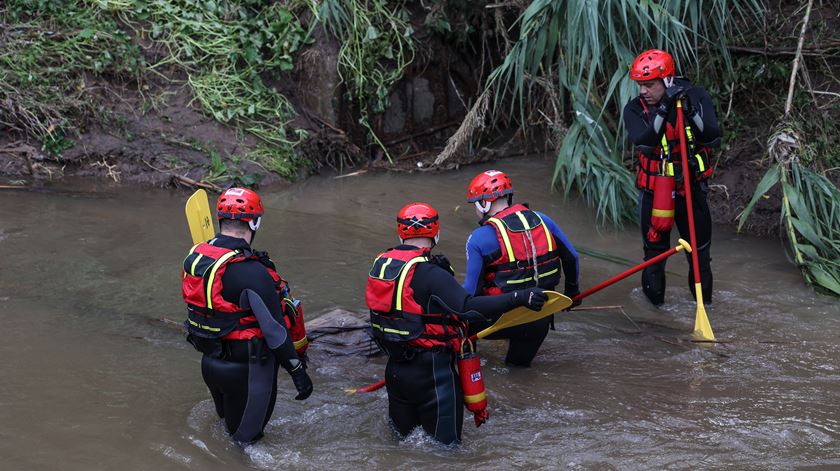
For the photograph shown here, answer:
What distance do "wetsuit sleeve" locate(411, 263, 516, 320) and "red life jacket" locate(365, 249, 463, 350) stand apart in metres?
0.04

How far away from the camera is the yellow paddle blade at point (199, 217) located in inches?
197

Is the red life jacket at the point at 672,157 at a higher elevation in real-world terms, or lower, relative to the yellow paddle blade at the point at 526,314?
higher

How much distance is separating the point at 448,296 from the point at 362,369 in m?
1.64

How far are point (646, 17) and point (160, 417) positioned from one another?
16.6ft

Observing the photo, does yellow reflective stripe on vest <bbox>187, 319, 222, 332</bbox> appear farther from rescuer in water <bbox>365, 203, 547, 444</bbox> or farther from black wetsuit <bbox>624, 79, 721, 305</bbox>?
black wetsuit <bbox>624, 79, 721, 305</bbox>

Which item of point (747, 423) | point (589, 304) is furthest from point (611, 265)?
point (747, 423)

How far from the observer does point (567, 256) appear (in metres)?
5.48

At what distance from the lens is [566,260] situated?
18.0ft

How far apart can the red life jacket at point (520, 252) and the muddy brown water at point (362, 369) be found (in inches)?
26.7

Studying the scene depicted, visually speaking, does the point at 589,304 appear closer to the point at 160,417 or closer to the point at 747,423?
the point at 747,423

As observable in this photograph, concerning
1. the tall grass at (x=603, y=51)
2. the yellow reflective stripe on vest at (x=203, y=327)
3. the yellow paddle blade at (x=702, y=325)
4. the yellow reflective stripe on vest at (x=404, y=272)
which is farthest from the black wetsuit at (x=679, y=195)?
the yellow reflective stripe on vest at (x=203, y=327)

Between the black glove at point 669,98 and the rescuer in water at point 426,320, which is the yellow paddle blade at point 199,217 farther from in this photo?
the black glove at point 669,98

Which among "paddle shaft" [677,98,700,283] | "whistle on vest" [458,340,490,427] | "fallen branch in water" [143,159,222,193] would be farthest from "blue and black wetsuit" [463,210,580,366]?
"fallen branch in water" [143,159,222,193]

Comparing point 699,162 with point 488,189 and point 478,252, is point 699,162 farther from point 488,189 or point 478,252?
point 478,252
